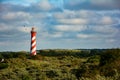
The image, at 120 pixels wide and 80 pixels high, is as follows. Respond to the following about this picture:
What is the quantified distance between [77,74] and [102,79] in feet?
17.9

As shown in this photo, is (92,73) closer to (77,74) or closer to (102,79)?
(77,74)

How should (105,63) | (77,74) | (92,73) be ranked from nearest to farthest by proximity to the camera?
(92,73) → (77,74) → (105,63)

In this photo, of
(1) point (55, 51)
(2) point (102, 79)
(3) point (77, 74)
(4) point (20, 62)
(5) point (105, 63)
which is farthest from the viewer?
(1) point (55, 51)

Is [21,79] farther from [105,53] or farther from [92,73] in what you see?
[105,53]

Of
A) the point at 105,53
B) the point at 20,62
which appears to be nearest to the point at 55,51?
the point at 20,62

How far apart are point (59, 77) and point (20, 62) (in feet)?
54.8

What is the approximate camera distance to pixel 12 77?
2625 cm

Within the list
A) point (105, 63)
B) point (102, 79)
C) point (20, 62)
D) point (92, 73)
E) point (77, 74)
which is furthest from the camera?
point (20, 62)

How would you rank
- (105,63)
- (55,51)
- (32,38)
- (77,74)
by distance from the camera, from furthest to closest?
(55,51) < (32,38) < (105,63) < (77,74)

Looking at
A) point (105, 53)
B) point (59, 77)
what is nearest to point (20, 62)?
point (105, 53)

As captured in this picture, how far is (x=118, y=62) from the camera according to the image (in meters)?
27.0

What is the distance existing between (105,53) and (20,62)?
45.0 ft

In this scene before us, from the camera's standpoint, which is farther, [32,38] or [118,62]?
[32,38]

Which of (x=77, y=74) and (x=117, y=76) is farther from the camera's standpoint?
(x=77, y=74)
